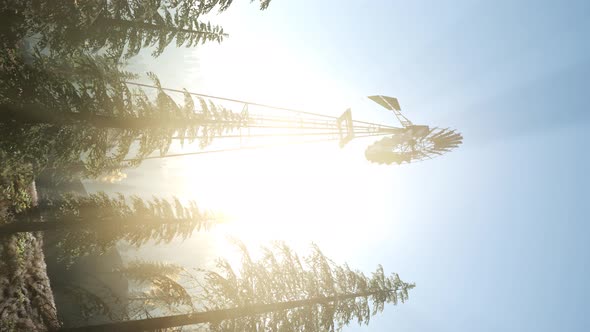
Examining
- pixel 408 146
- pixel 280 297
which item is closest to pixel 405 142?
→ pixel 408 146

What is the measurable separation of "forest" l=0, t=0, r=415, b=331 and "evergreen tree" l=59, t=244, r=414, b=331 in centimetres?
4

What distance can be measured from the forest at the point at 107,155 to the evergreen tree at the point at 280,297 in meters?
0.04

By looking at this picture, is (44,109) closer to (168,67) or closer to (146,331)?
(146,331)

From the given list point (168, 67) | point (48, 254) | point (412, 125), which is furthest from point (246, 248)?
point (168, 67)

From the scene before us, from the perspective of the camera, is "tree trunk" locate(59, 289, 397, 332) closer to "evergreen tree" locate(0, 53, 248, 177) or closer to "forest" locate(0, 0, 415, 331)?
"forest" locate(0, 0, 415, 331)

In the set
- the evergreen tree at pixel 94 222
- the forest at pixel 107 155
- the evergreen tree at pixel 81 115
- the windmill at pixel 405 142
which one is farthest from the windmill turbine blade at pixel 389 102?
the evergreen tree at pixel 94 222

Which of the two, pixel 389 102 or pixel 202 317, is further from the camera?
pixel 389 102

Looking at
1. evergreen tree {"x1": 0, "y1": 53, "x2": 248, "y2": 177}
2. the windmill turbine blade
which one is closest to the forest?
evergreen tree {"x1": 0, "y1": 53, "x2": 248, "y2": 177}

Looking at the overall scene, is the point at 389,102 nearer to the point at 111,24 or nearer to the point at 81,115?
the point at 111,24

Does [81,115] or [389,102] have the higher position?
[389,102]

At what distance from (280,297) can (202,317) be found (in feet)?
10.6

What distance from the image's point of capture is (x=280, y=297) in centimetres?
1287

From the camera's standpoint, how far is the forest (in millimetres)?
8891

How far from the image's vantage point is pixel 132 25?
10430 mm
